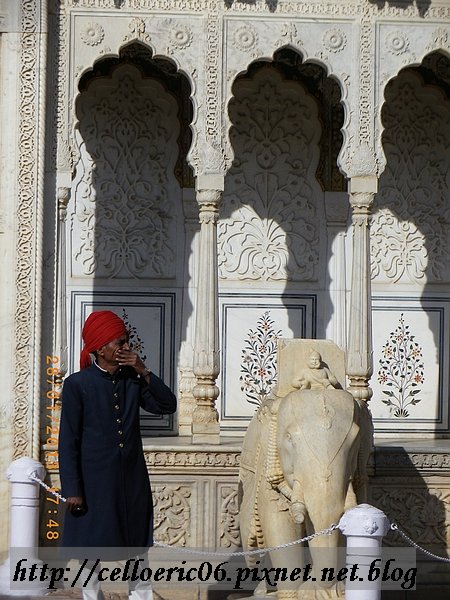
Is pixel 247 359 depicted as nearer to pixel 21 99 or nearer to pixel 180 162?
pixel 180 162

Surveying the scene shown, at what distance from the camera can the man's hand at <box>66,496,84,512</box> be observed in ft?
22.4

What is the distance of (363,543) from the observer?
729cm

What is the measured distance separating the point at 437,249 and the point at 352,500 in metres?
4.49

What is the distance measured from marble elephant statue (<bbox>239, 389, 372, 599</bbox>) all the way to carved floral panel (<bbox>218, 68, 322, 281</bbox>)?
11.1ft

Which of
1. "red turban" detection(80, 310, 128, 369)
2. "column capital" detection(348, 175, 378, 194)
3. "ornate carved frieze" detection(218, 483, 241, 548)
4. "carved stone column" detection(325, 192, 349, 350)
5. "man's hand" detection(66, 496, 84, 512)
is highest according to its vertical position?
"column capital" detection(348, 175, 378, 194)

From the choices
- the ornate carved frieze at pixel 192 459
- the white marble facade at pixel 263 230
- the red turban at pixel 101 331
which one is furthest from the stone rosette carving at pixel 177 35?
the red turban at pixel 101 331

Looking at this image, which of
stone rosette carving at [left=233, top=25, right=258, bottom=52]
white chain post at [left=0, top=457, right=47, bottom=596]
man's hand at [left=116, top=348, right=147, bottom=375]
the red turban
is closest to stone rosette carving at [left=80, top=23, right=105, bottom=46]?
stone rosette carving at [left=233, top=25, right=258, bottom=52]

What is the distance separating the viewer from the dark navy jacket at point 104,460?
6.87 meters

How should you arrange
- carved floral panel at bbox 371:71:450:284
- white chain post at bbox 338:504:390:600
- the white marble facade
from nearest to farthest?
white chain post at bbox 338:504:390:600 < the white marble facade < carved floral panel at bbox 371:71:450:284

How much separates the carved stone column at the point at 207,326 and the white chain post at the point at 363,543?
311 centimetres

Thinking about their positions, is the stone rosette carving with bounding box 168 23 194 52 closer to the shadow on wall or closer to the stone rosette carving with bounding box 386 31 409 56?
the stone rosette carving with bounding box 386 31 409 56

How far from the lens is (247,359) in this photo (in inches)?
465

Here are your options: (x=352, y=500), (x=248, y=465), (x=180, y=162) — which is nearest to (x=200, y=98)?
(x=180, y=162)

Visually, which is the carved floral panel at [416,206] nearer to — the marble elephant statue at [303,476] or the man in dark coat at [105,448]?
the marble elephant statue at [303,476]
